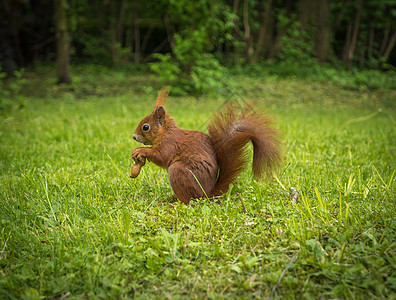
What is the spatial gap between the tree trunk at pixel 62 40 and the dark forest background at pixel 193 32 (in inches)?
0.9

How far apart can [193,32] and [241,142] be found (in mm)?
6443

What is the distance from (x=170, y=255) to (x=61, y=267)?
53 cm

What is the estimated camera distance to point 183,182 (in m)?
2.11

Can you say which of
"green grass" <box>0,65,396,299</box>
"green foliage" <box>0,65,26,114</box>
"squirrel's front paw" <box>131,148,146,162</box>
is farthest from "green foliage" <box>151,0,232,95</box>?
"squirrel's front paw" <box>131,148,146,162</box>

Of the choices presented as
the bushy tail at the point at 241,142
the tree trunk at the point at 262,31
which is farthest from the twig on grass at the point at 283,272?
the tree trunk at the point at 262,31

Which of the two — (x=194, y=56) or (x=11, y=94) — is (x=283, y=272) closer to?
(x=194, y=56)

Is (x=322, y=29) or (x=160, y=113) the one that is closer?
(x=160, y=113)

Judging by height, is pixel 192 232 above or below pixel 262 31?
below

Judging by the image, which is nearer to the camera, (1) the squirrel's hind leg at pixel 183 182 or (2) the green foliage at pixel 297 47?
(1) the squirrel's hind leg at pixel 183 182

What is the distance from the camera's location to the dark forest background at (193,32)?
833cm

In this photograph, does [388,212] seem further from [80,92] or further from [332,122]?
[80,92]

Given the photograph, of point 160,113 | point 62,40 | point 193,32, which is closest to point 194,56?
point 193,32

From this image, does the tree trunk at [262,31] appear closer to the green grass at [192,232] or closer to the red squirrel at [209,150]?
the green grass at [192,232]

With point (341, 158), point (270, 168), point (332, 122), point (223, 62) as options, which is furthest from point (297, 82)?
point (270, 168)
